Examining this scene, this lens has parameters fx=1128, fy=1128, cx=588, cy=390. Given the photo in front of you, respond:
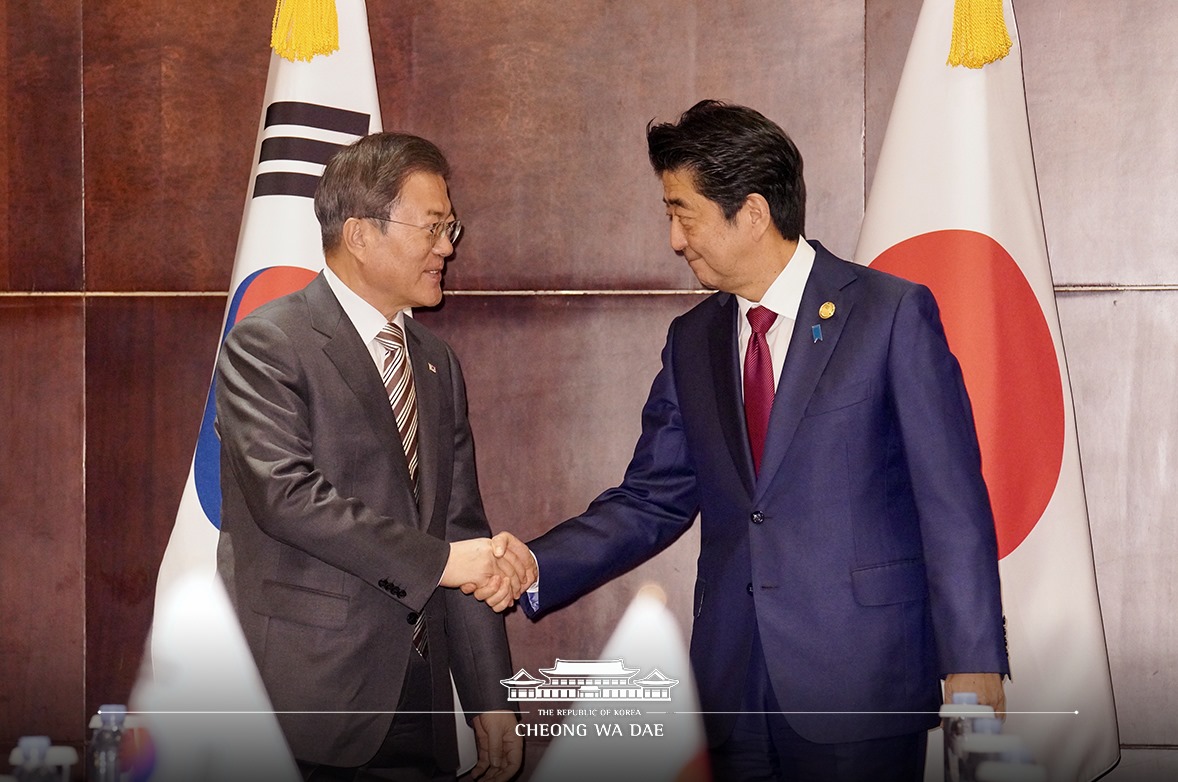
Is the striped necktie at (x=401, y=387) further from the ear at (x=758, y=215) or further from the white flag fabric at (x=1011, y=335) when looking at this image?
the white flag fabric at (x=1011, y=335)

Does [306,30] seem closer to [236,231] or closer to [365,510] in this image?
[236,231]

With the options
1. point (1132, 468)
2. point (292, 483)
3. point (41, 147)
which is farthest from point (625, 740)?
point (41, 147)

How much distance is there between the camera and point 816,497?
89.8 inches

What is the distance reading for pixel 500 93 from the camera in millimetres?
3396

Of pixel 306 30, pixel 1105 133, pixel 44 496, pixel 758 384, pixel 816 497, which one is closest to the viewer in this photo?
pixel 816 497

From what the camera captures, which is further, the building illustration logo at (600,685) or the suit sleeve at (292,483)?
the suit sleeve at (292,483)

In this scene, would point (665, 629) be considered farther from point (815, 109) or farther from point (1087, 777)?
point (815, 109)

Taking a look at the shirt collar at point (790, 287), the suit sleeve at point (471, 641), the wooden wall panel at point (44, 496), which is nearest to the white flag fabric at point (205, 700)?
the wooden wall panel at point (44, 496)

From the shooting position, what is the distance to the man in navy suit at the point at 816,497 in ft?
7.14

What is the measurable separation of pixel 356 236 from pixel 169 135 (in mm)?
1336

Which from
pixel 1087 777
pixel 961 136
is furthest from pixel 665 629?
pixel 961 136

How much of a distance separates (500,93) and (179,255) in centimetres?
110

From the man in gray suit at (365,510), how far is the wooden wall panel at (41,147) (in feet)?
4.71

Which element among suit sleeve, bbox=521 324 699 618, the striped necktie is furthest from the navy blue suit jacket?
the striped necktie
